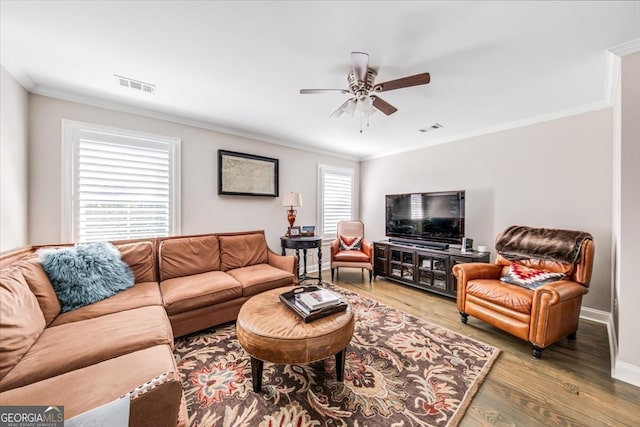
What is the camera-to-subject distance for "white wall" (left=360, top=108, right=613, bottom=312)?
2.63 m

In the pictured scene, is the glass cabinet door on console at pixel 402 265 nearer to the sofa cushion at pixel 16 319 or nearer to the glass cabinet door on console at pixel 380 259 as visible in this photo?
the glass cabinet door on console at pixel 380 259

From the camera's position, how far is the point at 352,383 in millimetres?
1680

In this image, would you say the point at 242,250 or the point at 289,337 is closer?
the point at 289,337

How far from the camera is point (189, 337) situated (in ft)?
7.52

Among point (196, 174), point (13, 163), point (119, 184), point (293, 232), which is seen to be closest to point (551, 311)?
point (293, 232)

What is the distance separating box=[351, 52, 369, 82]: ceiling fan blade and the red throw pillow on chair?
2.91 meters

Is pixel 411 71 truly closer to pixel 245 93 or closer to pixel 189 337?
pixel 245 93

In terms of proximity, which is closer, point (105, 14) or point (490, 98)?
point (105, 14)

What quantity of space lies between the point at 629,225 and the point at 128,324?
363 centimetres

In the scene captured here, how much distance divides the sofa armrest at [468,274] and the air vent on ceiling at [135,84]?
3708 millimetres

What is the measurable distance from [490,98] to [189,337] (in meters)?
3.95

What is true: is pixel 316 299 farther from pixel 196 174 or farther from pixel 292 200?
pixel 196 174

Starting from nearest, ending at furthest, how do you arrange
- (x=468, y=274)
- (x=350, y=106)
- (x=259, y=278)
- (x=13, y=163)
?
(x=13, y=163) → (x=350, y=106) → (x=468, y=274) → (x=259, y=278)

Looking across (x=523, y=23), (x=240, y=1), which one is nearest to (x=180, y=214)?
(x=240, y=1)
